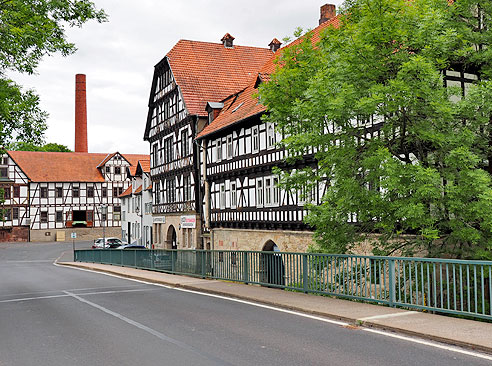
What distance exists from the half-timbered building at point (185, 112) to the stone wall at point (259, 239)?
164 inches

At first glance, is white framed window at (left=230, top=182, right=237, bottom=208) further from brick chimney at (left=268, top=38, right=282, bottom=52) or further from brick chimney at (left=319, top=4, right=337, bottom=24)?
brick chimney at (left=268, top=38, right=282, bottom=52)

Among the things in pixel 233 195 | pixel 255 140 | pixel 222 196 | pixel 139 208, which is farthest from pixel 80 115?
pixel 255 140

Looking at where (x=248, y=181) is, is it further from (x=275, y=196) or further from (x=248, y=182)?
(x=275, y=196)

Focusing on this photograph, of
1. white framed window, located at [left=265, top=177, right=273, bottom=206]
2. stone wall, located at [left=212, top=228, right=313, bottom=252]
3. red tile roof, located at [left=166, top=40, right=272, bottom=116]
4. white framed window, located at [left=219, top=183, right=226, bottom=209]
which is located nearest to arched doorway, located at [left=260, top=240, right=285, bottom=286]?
stone wall, located at [left=212, top=228, right=313, bottom=252]

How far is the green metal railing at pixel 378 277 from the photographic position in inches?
354

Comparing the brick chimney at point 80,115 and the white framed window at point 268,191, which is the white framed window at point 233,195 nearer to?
the white framed window at point 268,191

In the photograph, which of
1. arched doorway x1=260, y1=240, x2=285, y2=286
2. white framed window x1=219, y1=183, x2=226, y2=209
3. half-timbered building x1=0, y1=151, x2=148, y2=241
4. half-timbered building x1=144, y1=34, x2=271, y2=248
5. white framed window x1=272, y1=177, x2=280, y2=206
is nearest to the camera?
arched doorway x1=260, y1=240, x2=285, y2=286

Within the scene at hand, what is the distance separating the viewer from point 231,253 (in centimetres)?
1692

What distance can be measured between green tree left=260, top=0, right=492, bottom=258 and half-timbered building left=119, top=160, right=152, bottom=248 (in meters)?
38.1

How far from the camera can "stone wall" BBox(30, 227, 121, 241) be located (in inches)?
2938

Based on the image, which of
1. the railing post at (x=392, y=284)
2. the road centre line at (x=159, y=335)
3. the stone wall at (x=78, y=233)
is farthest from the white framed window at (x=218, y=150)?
the stone wall at (x=78, y=233)

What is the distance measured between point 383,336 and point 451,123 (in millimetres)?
5915

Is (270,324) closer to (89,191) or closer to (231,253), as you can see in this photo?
(231,253)

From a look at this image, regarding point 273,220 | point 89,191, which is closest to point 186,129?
point 273,220
